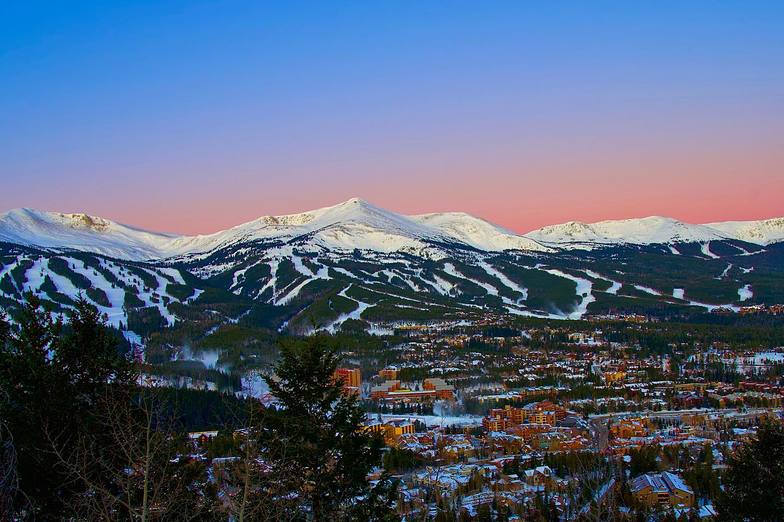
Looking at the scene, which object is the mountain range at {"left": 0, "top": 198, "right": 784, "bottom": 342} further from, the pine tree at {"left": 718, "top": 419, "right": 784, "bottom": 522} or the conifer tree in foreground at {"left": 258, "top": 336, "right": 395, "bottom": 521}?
the conifer tree in foreground at {"left": 258, "top": 336, "right": 395, "bottom": 521}

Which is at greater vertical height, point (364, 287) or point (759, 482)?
point (364, 287)

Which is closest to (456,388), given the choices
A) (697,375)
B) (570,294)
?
(697,375)

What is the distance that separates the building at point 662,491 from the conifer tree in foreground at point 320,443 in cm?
1918

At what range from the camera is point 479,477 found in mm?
33375

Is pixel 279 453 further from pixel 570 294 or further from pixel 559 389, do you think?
pixel 570 294

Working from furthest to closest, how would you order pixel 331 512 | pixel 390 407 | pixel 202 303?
pixel 202 303 < pixel 390 407 < pixel 331 512

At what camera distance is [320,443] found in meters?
11.6

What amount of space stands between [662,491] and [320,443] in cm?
2278

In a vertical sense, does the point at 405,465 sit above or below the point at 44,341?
below

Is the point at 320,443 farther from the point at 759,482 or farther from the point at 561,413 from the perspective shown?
the point at 561,413

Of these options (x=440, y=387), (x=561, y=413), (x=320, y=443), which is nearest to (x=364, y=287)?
(x=440, y=387)

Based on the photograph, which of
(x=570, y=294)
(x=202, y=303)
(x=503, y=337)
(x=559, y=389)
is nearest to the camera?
(x=559, y=389)

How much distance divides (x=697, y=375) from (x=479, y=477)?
1721 inches

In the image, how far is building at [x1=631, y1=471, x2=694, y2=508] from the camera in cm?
2816
